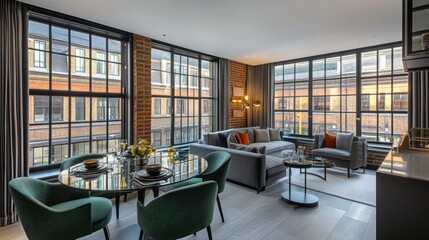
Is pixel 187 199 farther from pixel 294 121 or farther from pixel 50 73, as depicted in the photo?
pixel 294 121

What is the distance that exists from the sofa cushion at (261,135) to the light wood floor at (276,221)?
8.24 feet

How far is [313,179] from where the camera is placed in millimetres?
4145

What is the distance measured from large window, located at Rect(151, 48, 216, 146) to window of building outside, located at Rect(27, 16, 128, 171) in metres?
0.76

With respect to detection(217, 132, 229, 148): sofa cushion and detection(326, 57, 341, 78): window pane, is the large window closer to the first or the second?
detection(217, 132, 229, 148): sofa cushion

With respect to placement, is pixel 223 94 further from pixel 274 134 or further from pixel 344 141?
pixel 344 141

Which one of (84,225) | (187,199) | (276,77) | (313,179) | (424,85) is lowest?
(313,179)

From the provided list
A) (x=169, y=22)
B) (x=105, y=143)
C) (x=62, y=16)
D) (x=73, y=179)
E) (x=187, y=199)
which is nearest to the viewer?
(x=187, y=199)

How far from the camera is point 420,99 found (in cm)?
391

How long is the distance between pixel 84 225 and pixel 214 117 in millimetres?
4363

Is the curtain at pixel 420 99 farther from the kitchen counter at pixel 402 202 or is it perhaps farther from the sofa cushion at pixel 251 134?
the sofa cushion at pixel 251 134

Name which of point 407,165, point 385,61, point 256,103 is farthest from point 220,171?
point 385,61

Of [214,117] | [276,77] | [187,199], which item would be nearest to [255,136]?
[214,117]

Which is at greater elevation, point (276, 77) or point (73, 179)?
point (276, 77)

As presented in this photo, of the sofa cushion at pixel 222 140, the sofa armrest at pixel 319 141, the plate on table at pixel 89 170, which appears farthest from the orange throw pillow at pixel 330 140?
the plate on table at pixel 89 170
